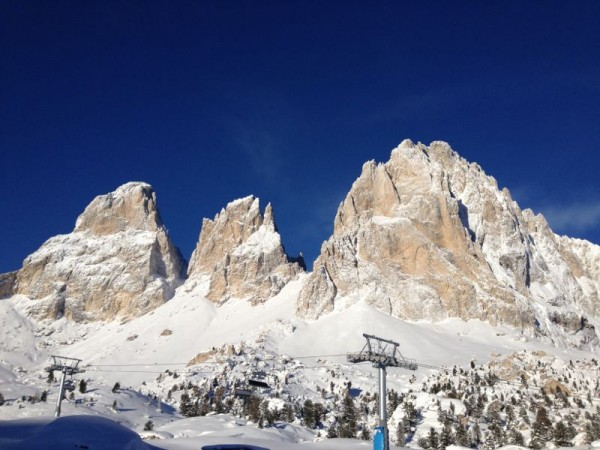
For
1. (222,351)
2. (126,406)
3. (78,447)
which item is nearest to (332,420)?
(126,406)

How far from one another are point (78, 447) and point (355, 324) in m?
129

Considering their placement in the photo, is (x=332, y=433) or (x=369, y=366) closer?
(x=332, y=433)

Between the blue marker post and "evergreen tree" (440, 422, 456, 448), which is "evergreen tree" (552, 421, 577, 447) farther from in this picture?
the blue marker post

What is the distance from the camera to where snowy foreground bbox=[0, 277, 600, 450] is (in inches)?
2452

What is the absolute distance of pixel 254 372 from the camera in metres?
126

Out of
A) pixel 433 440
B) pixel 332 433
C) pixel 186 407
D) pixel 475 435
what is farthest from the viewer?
pixel 186 407

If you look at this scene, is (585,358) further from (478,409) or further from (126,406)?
(126,406)

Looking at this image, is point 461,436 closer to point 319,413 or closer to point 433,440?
point 433,440

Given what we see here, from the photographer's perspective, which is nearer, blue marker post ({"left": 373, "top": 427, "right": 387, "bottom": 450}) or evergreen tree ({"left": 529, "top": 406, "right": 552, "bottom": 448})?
blue marker post ({"left": 373, "top": 427, "right": 387, "bottom": 450})

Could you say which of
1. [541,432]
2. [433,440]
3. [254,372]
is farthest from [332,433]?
[254,372]

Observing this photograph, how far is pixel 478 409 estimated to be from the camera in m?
94.4

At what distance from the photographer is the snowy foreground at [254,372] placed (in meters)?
62.3

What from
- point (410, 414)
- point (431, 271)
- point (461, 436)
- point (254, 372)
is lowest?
point (461, 436)

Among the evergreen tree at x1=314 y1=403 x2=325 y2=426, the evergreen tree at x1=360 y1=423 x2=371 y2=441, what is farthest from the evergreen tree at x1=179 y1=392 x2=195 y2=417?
the evergreen tree at x1=360 y1=423 x2=371 y2=441
